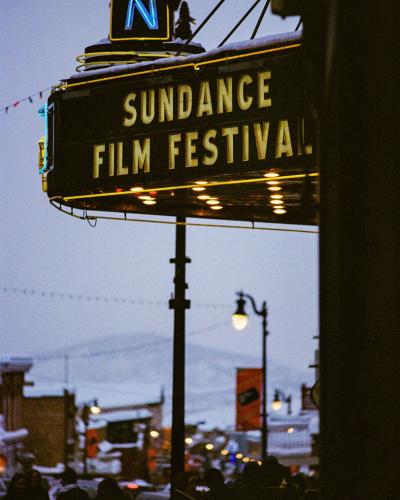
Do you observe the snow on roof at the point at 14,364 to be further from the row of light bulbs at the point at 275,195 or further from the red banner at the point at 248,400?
the row of light bulbs at the point at 275,195

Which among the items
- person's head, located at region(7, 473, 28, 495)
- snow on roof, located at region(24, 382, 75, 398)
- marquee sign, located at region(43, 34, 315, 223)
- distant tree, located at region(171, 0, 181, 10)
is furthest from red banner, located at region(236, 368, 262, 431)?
snow on roof, located at region(24, 382, 75, 398)

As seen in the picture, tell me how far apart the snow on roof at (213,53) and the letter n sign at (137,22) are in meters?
1.20

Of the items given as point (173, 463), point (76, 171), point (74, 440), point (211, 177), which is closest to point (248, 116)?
point (211, 177)

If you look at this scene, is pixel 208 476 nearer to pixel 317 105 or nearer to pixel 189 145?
pixel 189 145

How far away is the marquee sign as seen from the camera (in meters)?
10.4

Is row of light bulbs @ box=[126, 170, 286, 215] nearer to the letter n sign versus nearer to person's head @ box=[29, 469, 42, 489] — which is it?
the letter n sign

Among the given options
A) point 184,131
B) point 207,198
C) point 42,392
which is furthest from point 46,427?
point 184,131

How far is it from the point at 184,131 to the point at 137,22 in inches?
108

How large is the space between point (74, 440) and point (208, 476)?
63712mm

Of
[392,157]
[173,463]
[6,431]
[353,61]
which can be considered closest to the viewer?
[392,157]

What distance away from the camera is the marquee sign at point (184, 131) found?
1040 cm

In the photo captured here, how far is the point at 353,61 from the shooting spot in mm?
5645

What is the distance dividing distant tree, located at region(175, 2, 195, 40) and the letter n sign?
1.64m

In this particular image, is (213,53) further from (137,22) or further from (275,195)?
(275,195)
